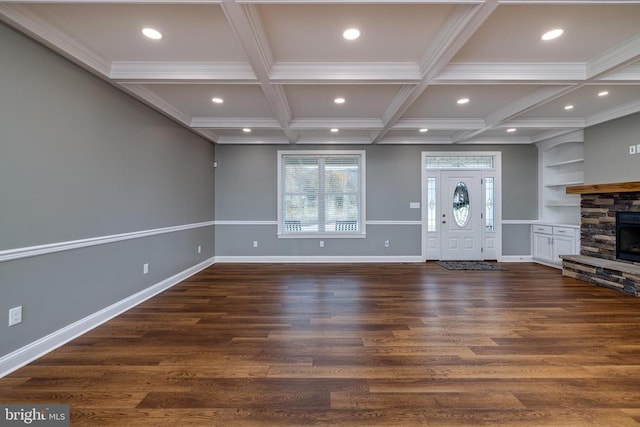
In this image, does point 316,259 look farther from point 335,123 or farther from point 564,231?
point 564,231

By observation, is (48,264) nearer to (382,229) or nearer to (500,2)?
(500,2)

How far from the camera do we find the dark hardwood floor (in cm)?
166

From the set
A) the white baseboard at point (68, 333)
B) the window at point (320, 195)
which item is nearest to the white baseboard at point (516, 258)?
the window at point (320, 195)

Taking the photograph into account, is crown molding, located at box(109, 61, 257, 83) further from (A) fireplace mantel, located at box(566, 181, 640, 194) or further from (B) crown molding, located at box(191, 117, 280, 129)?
(A) fireplace mantel, located at box(566, 181, 640, 194)

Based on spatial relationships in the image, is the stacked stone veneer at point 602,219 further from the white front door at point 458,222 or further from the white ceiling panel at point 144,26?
the white ceiling panel at point 144,26

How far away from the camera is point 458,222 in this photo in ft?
19.9

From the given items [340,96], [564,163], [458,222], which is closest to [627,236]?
[564,163]

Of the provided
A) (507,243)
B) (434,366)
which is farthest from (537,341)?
(507,243)

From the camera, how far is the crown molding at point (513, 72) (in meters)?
2.90

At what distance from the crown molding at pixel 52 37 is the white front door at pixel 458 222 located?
5.82m

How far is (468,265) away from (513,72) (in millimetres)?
3776

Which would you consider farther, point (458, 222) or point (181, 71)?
point (458, 222)

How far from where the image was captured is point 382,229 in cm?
601

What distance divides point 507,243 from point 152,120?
6890mm
